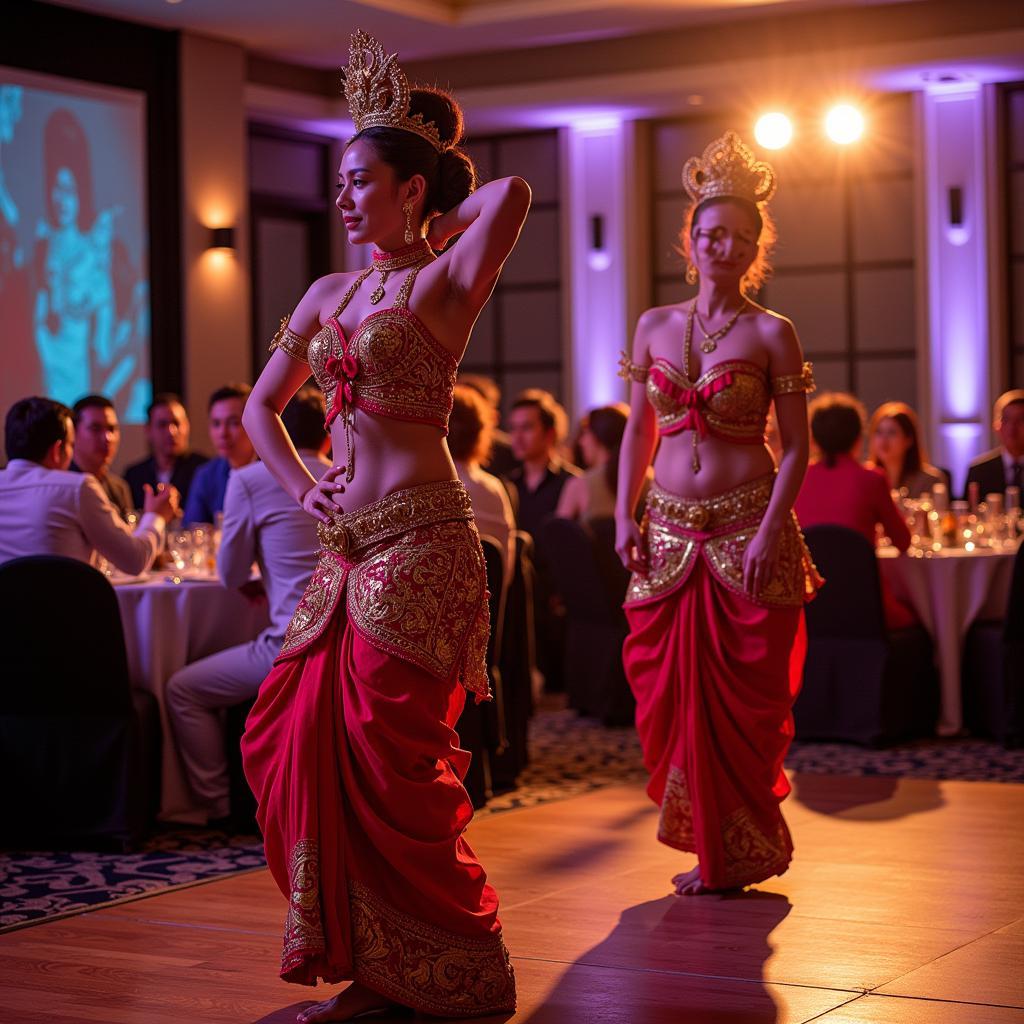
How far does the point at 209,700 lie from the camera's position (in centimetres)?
501

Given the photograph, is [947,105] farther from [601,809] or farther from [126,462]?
[601,809]

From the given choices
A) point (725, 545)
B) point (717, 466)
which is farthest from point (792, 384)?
point (725, 545)

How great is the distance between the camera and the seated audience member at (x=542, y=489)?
820 cm

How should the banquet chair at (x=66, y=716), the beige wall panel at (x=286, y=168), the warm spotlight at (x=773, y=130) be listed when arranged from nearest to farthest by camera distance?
the banquet chair at (x=66, y=716) < the warm spotlight at (x=773, y=130) < the beige wall panel at (x=286, y=168)

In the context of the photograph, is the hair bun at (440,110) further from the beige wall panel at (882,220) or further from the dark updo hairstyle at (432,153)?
the beige wall panel at (882,220)

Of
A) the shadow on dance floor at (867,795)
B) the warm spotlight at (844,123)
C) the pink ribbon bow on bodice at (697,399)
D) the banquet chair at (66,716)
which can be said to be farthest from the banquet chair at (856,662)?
the warm spotlight at (844,123)

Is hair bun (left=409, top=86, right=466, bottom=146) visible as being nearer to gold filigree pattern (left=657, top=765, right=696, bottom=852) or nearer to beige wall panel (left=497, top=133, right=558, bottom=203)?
gold filigree pattern (left=657, top=765, right=696, bottom=852)

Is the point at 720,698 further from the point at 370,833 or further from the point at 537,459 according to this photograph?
the point at 537,459

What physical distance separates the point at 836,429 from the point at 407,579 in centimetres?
387

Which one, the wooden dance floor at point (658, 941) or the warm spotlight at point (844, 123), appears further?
→ the warm spotlight at point (844, 123)

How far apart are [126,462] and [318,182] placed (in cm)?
312

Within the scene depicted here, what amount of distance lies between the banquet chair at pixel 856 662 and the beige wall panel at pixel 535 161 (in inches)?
240

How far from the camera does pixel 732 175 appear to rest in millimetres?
4168

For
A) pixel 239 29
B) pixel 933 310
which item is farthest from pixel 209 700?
pixel 933 310
